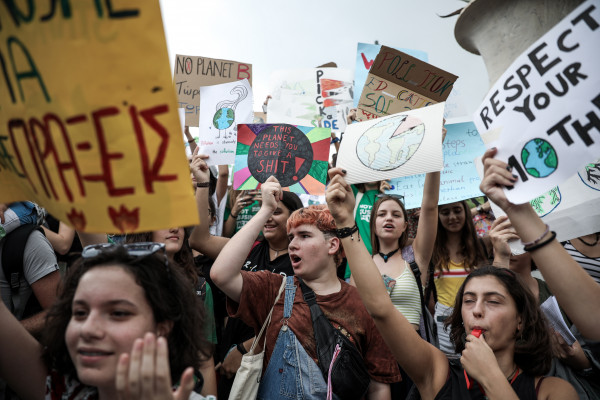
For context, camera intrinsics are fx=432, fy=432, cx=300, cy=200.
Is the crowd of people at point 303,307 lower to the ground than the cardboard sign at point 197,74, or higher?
lower

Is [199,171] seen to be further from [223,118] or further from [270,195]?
[223,118]

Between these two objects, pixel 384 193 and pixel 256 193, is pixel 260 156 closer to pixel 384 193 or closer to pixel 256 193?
pixel 256 193

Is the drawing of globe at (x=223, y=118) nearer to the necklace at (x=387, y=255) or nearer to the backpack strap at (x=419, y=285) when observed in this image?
the necklace at (x=387, y=255)

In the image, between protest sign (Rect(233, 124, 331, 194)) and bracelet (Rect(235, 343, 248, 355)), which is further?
protest sign (Rect(233, 124, 331, 194))

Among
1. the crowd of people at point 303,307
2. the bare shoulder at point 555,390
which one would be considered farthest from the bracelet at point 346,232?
the bare shoulder at point 555,390

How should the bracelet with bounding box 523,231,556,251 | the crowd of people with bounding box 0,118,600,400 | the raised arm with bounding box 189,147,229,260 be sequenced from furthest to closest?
the raised arm with bounding box 189,147,229,260 < the bracelet with bounding box 523,231,556,251 < the crowd of people with bounding box 0,118,600,400

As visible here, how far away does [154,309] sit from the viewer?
5.40ft

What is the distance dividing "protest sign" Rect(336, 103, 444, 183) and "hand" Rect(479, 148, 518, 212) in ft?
0.98

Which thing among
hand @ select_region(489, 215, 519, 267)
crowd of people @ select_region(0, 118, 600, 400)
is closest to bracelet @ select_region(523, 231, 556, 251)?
crowd of people @ select_region(0, 118, 600, 400)

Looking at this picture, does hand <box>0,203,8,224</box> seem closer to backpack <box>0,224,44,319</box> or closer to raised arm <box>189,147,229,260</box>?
backpack <box>0,224,44,319</box>

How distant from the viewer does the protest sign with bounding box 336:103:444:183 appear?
2.21 metres

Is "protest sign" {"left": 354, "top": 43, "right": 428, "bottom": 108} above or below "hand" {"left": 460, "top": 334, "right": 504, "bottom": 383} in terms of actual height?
above

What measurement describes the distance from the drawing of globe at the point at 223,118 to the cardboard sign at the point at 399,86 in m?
1.28

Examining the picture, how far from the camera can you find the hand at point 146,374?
1241mm
